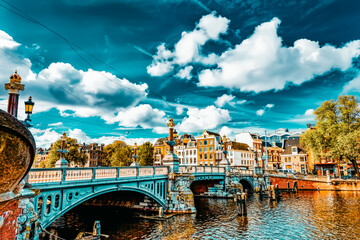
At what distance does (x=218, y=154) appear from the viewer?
64.1 metres

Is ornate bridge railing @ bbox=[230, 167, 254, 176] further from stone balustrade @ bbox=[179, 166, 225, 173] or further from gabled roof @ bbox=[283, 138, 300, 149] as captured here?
gabled roof @ bbox=[283, 138, 300, 149]

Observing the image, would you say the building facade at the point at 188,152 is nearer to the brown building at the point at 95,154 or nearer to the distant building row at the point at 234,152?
the distant building row at the point at 234,152

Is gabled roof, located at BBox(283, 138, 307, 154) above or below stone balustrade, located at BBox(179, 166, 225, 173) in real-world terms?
above

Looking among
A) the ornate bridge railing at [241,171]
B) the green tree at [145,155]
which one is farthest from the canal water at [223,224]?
the green tree at [145,155]

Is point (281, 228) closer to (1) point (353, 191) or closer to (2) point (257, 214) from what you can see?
(2) point (257, 214)

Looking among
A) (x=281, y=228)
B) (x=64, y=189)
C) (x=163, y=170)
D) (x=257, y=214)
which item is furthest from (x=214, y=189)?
(x=64, y=189)

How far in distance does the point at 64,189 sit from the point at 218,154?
179ft

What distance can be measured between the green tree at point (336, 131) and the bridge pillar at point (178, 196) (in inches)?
1259

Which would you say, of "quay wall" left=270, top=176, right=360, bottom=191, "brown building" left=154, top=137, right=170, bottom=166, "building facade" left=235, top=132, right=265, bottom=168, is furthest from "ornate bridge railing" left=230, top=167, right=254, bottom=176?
"brown building" left=154, top=137, right=170, bottom=166

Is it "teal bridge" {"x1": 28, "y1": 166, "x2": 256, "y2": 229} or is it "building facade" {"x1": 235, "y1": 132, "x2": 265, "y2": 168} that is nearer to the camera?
"teal bridge" {"x1": 28, "y1": 166, "x2": 256, "y2": 229}

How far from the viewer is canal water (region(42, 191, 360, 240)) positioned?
1655 centimetres

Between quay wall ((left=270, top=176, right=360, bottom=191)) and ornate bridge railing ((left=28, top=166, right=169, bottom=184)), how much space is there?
3637 centimetres

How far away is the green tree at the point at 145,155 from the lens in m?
69.4

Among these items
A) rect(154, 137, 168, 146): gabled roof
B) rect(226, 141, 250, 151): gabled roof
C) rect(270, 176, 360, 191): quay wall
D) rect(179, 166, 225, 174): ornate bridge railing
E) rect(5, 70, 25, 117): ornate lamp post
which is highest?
rect(154, 137, 168, 146): gabled roof
